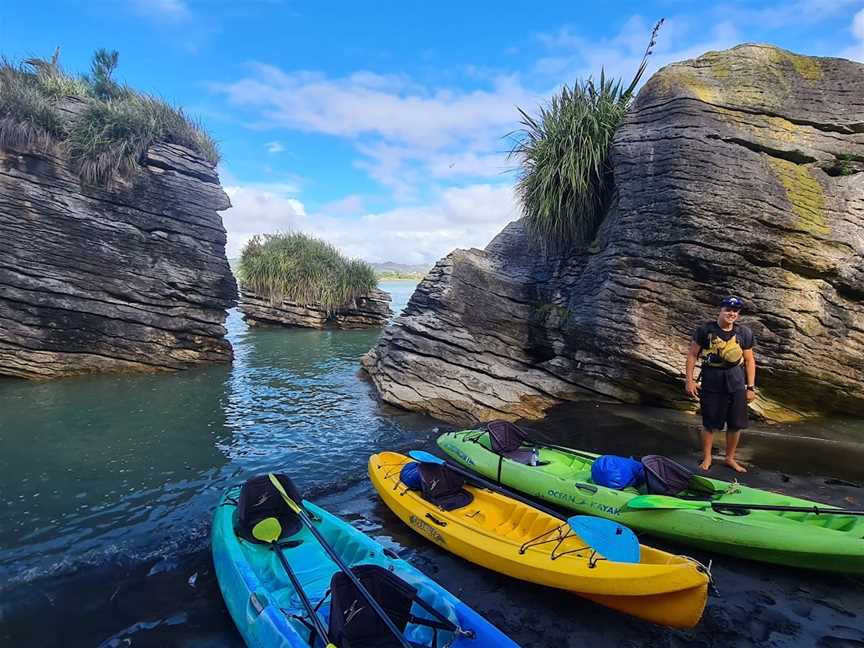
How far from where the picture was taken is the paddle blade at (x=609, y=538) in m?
4.12

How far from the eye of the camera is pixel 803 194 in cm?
898

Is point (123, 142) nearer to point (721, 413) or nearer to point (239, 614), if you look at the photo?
point (239, 614)

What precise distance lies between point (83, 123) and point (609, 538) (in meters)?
19.4

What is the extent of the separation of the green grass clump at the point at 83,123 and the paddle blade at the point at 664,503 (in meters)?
17.9

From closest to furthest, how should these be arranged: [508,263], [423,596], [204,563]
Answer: [423,596] → [204,563] → [508,263]

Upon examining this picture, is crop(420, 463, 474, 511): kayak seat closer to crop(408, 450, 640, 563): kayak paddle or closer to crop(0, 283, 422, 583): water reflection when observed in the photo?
crop(0, 283, 422, 583): water reflection

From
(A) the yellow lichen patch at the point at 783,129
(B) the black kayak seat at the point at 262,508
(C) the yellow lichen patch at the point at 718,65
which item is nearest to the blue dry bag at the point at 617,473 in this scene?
(B) the black kayak seat at the point at 262,508

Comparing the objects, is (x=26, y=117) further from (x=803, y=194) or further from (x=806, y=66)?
(x=806, y=66)

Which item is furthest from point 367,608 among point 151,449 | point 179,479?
point 151,449

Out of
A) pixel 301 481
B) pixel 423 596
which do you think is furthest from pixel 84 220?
pixel 423 596

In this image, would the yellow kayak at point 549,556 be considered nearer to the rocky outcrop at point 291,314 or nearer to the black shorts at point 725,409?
the black shorts at point 725,409

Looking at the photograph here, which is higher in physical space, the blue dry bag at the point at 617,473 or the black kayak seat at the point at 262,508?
the blue dry bag at the point at 617,473

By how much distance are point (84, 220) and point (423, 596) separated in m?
16.8

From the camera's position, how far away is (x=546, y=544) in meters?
5.03
